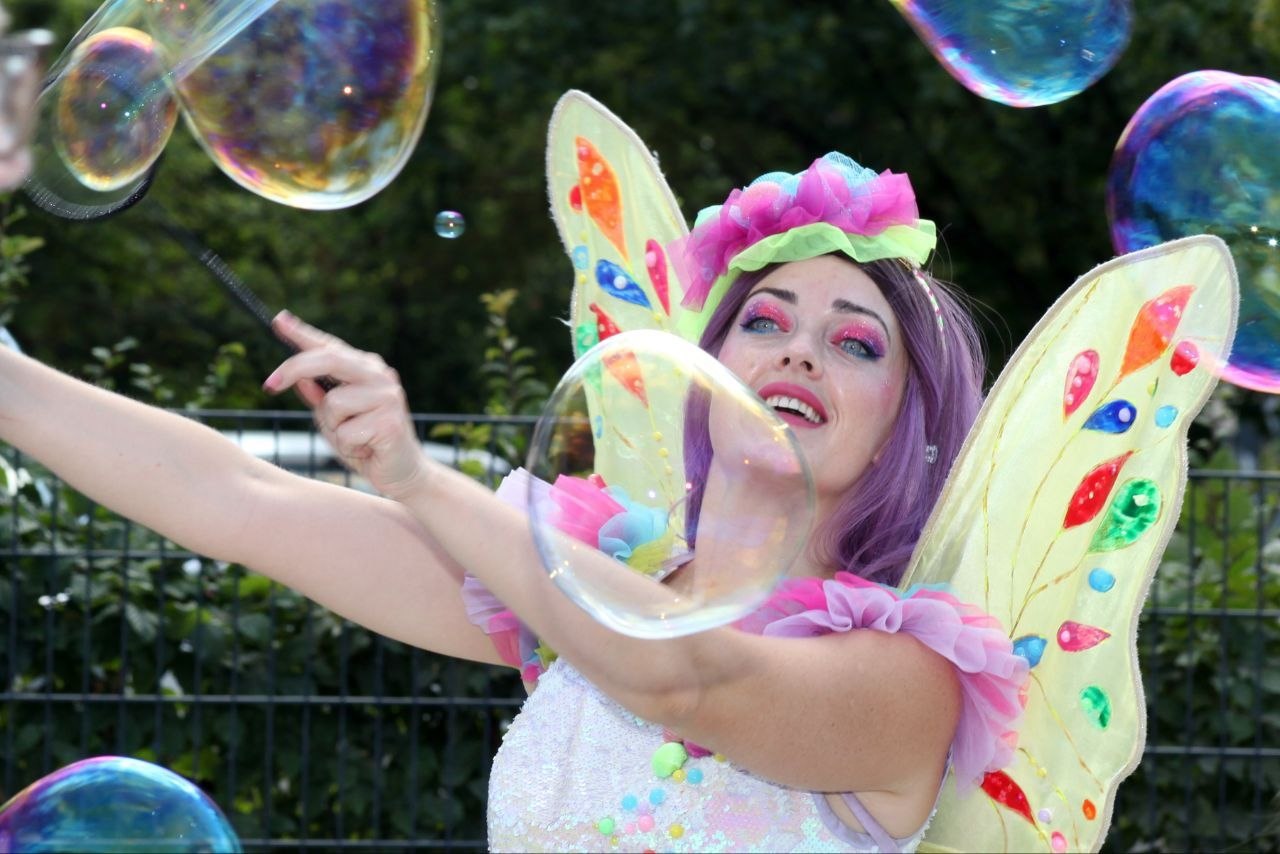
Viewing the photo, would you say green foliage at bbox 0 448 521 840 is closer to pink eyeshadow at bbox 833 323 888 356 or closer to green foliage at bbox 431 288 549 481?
green foliage at bbox 431 288 549 481

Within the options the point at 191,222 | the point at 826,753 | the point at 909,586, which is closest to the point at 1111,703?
the point at 909,586

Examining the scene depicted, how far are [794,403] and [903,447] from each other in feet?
0.60

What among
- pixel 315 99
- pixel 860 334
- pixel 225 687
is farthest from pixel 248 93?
pixel 225 687

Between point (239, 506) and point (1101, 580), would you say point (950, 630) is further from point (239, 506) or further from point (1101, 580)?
point (239, 506)

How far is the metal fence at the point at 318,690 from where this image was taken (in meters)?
4.40

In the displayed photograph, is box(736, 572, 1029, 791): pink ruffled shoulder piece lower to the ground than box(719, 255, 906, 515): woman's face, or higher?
lower

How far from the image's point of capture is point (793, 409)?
239 cm

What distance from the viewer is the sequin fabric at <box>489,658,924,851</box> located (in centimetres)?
231

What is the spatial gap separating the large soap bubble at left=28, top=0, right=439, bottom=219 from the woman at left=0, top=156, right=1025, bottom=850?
32 cm

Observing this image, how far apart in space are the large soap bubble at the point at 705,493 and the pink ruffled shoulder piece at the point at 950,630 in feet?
0.49

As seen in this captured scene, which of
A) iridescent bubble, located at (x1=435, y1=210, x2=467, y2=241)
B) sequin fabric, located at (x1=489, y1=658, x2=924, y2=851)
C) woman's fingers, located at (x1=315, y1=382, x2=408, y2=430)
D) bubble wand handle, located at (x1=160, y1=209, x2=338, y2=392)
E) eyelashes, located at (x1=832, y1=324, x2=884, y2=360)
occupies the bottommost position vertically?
sequin fabric, located at (x1=489, y1=658, x2=924, y2=851)

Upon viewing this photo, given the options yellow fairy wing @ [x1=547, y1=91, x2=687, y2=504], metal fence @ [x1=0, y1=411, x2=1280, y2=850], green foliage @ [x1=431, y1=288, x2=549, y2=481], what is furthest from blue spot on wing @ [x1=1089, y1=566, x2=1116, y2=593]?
green foliage @ [x1=431, y1=288, x2=549, y2=481]

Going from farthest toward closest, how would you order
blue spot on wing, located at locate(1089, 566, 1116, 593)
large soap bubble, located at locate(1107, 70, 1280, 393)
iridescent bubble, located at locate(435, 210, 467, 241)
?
large soap bubble, located at locate(1107, 70, 1280, 393) → iridescent bubble, located at locate(435, 210, 467, 241) → blue spot on wing, located at locate(1089, 566, 1116, 593)

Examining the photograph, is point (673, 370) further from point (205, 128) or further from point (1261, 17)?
point (1261, 17)
